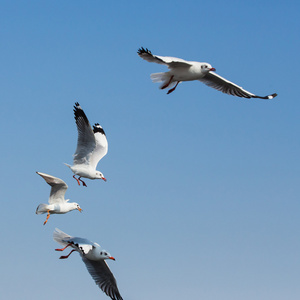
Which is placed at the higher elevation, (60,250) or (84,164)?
(84,164)

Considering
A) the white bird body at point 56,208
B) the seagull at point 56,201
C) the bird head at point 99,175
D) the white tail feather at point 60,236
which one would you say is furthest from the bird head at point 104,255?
the bird head at point 99,175

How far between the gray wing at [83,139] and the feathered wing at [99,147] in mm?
215

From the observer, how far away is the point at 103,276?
11.9m

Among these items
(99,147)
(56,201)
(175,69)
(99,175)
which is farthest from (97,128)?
(175,69)

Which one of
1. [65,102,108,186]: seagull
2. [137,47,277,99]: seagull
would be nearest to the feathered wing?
[65,102,108,186]: seagull

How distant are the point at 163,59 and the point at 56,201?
3.80 m

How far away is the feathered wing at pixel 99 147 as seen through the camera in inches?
544

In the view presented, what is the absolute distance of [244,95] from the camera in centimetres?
1378

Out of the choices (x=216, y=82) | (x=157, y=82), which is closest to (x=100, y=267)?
(x=157, y=82)

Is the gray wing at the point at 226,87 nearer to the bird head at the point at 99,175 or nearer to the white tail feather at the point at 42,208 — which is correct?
the bird head at the point at 99,175

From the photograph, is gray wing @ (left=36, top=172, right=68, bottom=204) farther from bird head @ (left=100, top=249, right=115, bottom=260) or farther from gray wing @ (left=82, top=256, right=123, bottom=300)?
bird head @ (left=100, top=249, right=115, bottom=260)

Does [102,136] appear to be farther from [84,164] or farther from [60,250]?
[60,250]

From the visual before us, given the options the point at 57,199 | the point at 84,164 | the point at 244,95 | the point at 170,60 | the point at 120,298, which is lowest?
the point at 120,298

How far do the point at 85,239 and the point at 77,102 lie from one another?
362cm
